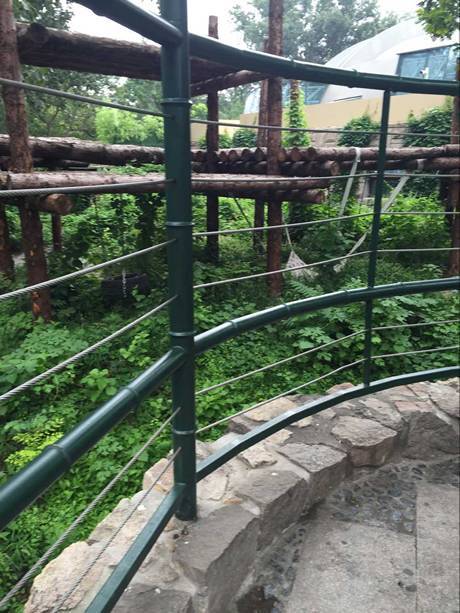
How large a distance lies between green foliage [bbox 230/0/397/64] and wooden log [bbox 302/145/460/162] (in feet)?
92.9

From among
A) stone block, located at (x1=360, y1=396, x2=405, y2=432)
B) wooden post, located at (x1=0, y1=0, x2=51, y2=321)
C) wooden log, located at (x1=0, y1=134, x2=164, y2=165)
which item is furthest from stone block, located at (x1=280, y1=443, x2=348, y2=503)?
wooden log, located at (x1=0, y1=134, x2=164, y2=165)

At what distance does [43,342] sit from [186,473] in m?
2.48

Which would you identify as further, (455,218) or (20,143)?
(455,218)

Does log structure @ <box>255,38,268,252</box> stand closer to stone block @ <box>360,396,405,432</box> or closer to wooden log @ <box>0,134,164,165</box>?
wooden log @ <box>0,134,164,165</box>

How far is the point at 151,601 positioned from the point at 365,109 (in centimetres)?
1800

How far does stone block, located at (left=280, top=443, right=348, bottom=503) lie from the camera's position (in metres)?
1.96

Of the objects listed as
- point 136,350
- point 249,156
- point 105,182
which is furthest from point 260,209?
point 136,350

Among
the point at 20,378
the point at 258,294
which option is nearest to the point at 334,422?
the point at 20,378

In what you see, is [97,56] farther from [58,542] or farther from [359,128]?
[359,128]

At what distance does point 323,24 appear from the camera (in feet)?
101

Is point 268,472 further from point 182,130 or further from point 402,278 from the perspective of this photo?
point 402,278

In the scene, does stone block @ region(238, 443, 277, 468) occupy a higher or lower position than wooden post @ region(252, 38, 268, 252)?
lower

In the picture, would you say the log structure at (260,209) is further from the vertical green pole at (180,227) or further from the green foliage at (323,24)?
the green foliage at (323,24)

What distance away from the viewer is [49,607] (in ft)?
4.31
